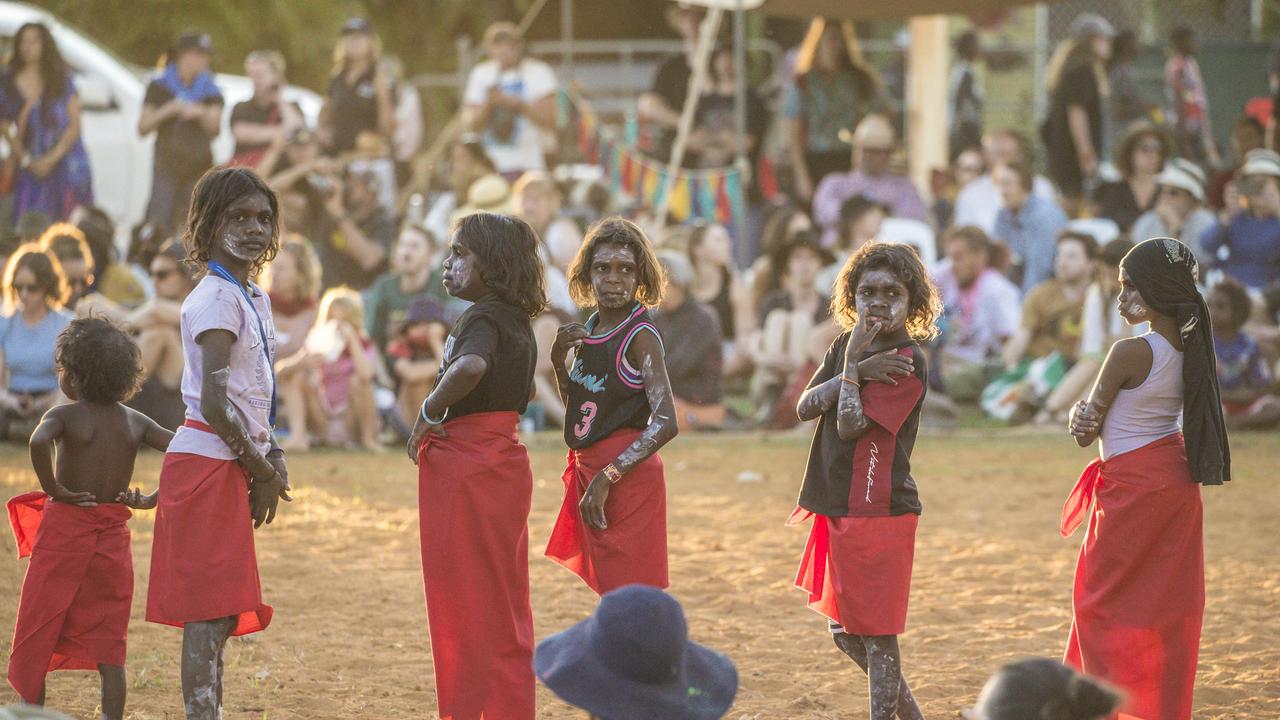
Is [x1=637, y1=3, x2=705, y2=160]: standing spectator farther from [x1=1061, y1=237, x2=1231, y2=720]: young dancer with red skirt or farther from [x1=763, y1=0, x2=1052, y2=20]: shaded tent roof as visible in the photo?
[x1=1061, y1=237, x2=1231, y2=720]: young dancer with red skirt

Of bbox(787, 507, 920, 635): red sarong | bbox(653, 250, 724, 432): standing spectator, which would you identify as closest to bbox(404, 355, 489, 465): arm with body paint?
bbox(787, 507, 920, 635): red sarong

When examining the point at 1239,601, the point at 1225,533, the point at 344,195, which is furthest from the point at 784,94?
the point at 1239,601

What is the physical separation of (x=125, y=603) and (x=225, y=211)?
1291 mm

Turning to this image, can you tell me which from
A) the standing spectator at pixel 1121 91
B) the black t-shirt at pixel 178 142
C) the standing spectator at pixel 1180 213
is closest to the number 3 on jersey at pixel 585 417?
the standing spectator at pixel 1180 213

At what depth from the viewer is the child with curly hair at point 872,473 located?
180 inches

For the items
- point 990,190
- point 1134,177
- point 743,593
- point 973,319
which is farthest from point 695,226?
point 743,593

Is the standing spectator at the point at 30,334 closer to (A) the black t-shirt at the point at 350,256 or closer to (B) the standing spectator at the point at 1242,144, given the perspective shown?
(A) the black t-shirt at the point at 350,256

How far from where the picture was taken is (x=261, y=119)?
46.9 ft

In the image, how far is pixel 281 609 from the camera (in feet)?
21.4

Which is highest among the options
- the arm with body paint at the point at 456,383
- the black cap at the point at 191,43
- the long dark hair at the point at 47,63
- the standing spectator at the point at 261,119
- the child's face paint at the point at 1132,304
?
the black cap at the point at 191,43

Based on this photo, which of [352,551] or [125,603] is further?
[352,551]

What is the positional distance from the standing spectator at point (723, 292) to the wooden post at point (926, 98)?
170 inches

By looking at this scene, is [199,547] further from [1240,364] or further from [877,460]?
[1240,364]

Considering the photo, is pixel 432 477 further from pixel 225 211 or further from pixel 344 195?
pixel 344 195
